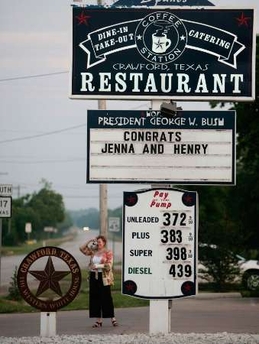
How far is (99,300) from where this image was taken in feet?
60.8

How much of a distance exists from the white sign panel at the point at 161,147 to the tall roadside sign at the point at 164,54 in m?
0.41

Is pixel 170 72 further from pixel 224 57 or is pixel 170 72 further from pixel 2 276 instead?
pixel 2 276

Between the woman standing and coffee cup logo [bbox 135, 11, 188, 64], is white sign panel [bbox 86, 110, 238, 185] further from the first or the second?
the woman standing

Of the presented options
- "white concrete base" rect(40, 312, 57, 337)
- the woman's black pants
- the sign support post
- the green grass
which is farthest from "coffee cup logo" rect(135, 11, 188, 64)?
the green grass

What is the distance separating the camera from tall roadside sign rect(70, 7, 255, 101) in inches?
658

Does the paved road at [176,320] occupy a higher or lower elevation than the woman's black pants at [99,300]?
lower

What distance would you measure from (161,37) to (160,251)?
3.64m

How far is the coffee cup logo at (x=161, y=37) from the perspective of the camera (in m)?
16.8

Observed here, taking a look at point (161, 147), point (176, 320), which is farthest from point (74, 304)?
point (161, 147)

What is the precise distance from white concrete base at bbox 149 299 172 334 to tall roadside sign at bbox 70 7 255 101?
3.50 m

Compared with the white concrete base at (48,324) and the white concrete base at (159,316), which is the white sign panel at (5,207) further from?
the white concrete base at (159,316)

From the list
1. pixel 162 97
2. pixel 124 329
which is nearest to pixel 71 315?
pixel 124 329

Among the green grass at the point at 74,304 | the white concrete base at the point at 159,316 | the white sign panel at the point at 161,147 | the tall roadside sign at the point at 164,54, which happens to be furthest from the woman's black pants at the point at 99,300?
the green grass at the point at 74,304

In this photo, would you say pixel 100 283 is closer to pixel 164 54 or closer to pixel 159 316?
pixel 159 316
